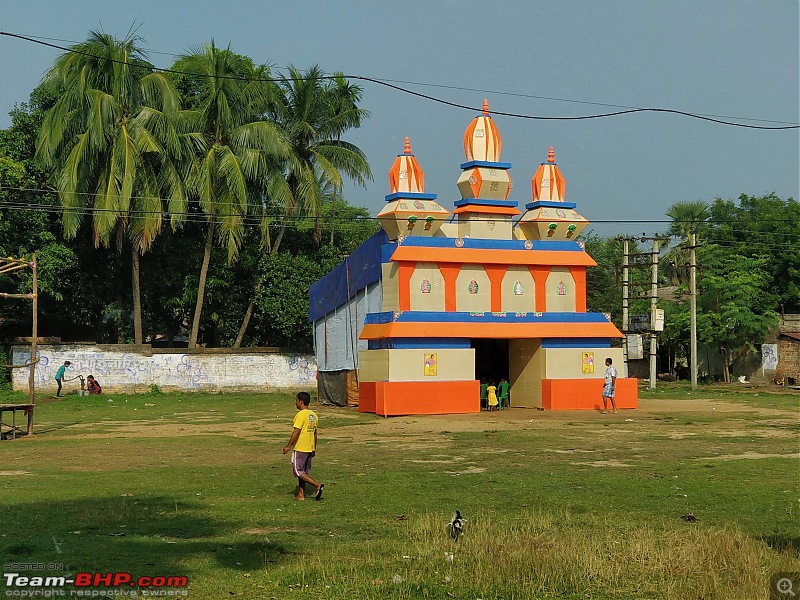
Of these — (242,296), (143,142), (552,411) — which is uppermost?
(143,142)

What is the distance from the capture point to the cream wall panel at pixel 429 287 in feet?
103

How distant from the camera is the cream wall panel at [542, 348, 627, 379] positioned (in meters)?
32.3

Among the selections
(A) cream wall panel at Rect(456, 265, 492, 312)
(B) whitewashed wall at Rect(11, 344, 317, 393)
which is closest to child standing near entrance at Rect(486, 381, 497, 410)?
(A) cream wall panel at Rect(456, 265, 492, 312)

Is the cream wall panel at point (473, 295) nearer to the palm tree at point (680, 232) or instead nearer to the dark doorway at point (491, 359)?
the dark doorway at point (491, 359)

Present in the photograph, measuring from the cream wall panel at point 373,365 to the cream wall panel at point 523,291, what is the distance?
4.83 meters

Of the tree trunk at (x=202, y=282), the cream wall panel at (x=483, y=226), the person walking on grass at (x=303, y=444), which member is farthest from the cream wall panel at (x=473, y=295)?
the person walking on grass at (x=303, y=444)

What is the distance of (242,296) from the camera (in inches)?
1895

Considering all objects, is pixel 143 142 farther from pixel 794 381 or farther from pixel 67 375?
pixel 794 381

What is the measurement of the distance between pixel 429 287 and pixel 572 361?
18.1 feet

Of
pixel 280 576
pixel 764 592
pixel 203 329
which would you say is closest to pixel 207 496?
pixel 280 576

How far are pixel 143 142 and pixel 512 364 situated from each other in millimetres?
18352

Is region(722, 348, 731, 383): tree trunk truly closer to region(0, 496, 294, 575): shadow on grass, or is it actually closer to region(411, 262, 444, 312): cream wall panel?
region(411, 262, 444, 312): cream wall panel

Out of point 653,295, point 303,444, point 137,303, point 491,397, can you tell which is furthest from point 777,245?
point 303,444

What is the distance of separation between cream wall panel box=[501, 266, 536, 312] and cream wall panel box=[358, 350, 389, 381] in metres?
4.83
